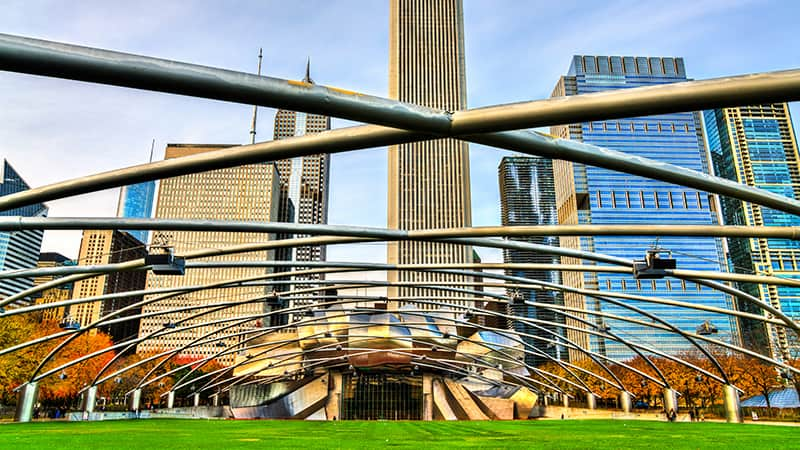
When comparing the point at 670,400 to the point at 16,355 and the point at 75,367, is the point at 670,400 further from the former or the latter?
the point at 75,367

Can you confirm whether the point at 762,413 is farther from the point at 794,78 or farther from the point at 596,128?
the point at 596,128

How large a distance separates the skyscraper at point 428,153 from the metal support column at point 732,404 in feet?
374

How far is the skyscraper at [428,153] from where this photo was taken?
150m

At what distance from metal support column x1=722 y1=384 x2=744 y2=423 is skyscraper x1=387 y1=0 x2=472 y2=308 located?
114053 mm

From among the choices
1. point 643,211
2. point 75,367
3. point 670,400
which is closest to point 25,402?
point 75,367

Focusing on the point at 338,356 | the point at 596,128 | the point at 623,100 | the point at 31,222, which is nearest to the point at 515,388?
the point at 338,356

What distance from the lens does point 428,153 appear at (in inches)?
6019

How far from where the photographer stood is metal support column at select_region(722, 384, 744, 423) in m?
33.8

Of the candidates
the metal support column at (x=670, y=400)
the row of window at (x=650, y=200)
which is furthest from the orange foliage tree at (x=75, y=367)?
the row of window at (x=650, y=200)

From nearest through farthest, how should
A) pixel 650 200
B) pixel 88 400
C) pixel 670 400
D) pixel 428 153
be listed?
pixel 88 400 < pixel 670 400 < pixel 428 153 < pixel 650 200

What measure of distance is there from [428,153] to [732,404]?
12354cm

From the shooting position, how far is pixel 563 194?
7825 inches

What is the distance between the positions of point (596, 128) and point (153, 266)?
626 feet

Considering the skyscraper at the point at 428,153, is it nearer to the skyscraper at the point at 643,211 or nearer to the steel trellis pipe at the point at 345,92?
the skyscraper at the point at 643,211
